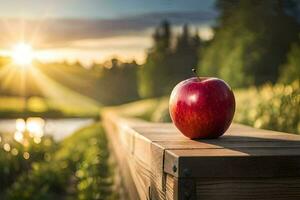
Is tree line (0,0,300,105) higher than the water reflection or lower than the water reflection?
higher

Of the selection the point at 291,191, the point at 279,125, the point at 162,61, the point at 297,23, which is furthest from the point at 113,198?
the point at 162,61

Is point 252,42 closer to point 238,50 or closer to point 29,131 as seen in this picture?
point 238,50

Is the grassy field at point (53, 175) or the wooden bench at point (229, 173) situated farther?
the grassy field at point (53, 175)

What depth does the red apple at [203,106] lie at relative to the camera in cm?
267

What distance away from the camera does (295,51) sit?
33.4 m

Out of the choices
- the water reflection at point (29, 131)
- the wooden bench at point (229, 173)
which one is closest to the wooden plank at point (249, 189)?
the wooden bench at point (229, 173)

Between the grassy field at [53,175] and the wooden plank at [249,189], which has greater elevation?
the wooden plank at [249,189]

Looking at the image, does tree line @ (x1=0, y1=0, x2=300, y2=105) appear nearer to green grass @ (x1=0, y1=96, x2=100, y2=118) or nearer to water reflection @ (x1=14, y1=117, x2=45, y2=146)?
green grass @ (x1=0, y1=96, x2=100, y2=118)

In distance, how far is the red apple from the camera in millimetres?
2668

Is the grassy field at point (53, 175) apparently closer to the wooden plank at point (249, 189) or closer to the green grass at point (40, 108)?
the wooden plank at point (249, 189)

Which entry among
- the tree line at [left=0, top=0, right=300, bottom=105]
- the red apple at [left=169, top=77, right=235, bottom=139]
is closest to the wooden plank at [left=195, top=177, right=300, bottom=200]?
the red apple at [left=169, top=77, right=235, bottom=139]

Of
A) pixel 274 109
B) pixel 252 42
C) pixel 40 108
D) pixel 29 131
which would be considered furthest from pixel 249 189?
pixel 40 108

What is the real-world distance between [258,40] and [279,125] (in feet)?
123

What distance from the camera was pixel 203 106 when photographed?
2.68m
